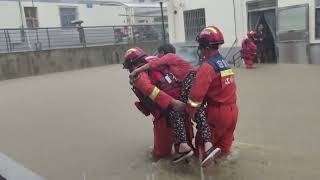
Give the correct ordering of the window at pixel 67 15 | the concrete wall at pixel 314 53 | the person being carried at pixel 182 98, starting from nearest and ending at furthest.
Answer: the person being carried at pixel 182 98
the concrete wall at pixel 314 53
the window at pixel 67 15

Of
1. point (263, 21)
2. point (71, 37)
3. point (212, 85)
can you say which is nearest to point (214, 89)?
point (212, 85)

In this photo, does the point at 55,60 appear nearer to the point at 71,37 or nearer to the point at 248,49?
the point at 71,37

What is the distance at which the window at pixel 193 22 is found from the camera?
18.8 meters

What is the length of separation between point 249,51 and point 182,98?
1115 cm

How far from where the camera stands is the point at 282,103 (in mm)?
8836

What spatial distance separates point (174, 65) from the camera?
4980mm

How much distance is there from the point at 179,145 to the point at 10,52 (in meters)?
18.7

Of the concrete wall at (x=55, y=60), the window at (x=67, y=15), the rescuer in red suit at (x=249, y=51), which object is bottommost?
the concrete wall at (x=55, y=60)

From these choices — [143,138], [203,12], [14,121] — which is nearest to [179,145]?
[143,138]

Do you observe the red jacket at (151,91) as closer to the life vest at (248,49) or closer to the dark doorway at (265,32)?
the life vest at (248,49)

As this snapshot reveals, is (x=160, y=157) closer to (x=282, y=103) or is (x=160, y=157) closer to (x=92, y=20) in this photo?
(x=282, y=103)

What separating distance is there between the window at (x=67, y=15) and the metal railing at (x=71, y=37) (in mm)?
2550

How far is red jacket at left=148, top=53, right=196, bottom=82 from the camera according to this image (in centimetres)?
491

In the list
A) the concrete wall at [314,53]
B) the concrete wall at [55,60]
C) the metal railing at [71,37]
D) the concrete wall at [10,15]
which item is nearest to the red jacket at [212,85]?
the concrete wall at [314,53]
